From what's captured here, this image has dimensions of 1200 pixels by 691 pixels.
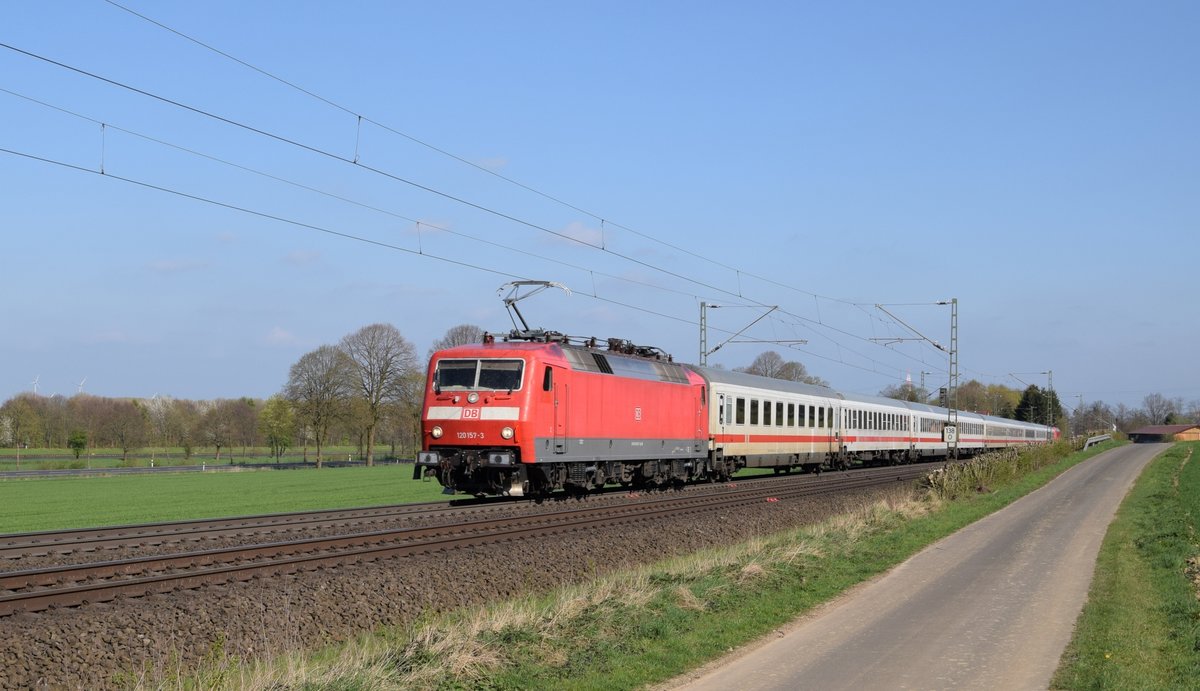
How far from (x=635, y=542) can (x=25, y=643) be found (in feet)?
39.7

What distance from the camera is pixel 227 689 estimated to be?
8.90 m

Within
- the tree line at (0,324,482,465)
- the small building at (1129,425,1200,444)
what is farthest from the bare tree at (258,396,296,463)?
the small building at (1129,425,1200,444)

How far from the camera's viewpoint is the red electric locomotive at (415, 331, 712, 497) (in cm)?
2452

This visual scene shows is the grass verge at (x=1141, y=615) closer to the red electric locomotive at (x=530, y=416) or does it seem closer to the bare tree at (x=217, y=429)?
the red electric locomotive at (x=530, y=416)

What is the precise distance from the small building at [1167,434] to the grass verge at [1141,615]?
155223 mm

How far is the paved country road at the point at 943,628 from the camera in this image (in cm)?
947

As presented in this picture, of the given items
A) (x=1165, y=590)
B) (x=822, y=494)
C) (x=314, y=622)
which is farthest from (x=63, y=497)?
(x=1165, y=590)

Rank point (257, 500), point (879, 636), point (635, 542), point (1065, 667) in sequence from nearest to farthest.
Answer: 1. point (1065, 667)
2. point (879, 636)
3. point (635, 542)
4. point (257, 500)

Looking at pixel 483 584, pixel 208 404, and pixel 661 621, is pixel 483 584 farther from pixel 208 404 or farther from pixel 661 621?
pixel 208 404

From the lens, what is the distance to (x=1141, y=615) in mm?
12641

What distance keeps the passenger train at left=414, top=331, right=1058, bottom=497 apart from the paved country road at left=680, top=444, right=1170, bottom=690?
9.71m

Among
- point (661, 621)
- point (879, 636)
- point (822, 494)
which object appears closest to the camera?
point (879, 636)

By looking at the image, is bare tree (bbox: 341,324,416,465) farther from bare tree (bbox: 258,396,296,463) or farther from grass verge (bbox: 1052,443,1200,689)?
grass verge (bbox: 1052,443,1200,689)

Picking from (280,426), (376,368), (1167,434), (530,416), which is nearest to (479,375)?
(530,416)
